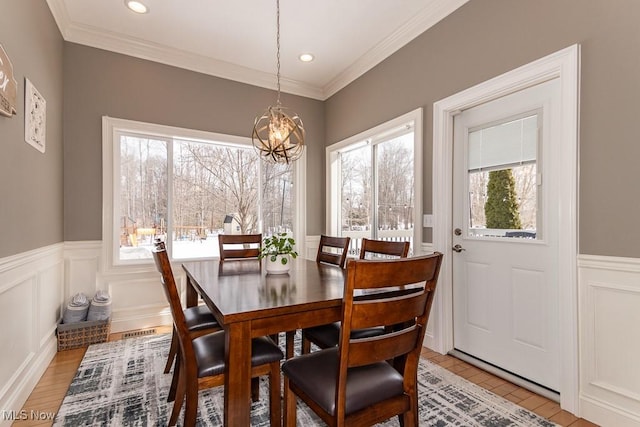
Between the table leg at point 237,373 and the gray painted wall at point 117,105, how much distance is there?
270 centimetres

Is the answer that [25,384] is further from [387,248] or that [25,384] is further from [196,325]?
[387,248]

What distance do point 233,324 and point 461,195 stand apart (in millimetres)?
2197

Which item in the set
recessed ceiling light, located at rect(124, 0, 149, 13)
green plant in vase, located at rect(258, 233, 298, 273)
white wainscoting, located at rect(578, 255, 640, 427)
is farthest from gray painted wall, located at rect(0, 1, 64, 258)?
white wainscoting, located at rect(578, 255, 640, 427)

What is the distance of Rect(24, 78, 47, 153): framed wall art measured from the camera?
208 centimetres

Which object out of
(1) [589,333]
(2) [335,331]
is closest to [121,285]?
(2) [335,331]

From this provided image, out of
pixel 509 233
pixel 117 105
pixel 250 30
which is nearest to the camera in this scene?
pixel 509 233

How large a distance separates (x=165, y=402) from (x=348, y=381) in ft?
4.41

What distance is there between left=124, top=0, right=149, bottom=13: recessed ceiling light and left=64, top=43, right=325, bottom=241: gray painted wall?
0.67 meters

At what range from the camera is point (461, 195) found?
2670 mm

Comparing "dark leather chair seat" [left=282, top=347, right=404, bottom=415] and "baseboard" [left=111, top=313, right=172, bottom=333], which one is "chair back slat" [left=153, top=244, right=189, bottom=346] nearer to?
"dark leather chair seat" [left=282, top=347, right=404, bottom=415]

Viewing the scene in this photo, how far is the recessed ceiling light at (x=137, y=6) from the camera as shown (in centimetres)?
268

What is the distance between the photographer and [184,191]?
3.68m

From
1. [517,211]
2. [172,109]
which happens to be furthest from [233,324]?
[172,109]

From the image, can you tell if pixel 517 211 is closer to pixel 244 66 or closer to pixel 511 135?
pixel 511 135
